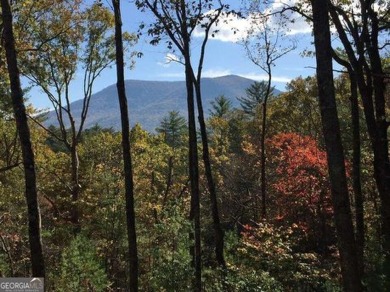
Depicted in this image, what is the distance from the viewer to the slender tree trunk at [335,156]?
19.3 feet

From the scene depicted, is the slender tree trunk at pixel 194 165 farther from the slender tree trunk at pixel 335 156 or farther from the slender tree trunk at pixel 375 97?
the slender tree trunk at pixel 335 156

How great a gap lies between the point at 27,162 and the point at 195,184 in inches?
286

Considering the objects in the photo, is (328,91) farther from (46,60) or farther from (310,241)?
(310,241)

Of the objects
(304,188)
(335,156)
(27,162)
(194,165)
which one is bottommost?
(304,188)

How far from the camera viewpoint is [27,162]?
307 inches

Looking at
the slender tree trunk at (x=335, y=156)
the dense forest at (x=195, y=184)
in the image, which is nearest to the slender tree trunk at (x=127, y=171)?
the dense forest at (x=195, y=184)

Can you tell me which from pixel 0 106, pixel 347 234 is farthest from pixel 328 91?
pixel 0 106

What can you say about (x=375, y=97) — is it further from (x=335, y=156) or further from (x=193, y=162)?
(x=193, y=162)

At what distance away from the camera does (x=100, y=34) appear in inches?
837

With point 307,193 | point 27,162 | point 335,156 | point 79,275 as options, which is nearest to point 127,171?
point 27,162

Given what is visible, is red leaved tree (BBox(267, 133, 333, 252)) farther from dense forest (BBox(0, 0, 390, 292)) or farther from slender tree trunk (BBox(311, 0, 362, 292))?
slender tree trunk (BBox(311, 0, 362, 292))

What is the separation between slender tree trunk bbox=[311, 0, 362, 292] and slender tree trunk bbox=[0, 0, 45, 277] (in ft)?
16.9

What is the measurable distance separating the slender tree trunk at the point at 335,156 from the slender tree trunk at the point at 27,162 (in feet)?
16.9

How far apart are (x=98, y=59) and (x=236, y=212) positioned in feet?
48.2
